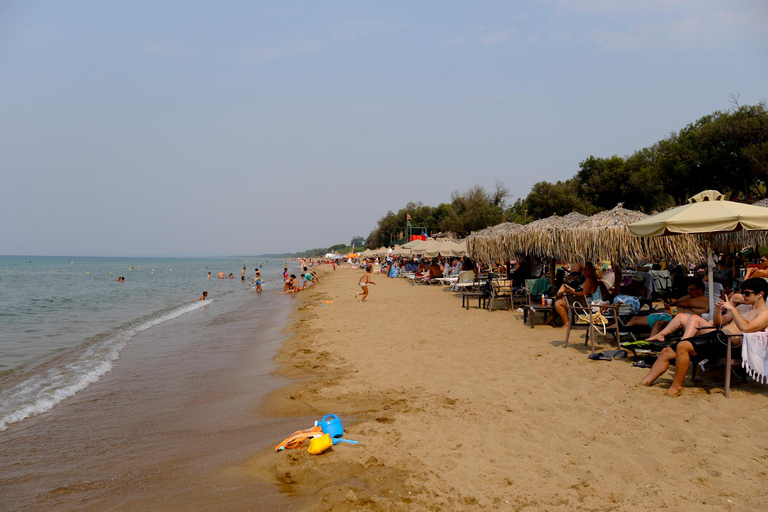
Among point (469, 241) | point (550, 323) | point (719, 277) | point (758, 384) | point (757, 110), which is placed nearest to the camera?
point (758, 384)

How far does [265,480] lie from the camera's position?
3545 millimetres

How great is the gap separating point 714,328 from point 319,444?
4.03m

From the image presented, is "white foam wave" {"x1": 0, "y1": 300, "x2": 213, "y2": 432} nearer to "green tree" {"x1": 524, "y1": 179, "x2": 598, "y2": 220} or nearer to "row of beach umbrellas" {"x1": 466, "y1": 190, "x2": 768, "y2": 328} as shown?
"row of beach umbrellas" {"x1": 466, "y1": 190, "x2": 768, "y2": 328}

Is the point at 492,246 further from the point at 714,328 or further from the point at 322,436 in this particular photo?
the point at 322,436

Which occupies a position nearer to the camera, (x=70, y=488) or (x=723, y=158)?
(x=70, y=488)

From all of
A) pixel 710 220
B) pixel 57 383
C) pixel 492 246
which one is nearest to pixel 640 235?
pixel 710 220

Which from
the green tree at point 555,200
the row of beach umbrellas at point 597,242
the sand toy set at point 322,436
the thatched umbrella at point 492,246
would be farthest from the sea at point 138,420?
the green tree at point 555,200

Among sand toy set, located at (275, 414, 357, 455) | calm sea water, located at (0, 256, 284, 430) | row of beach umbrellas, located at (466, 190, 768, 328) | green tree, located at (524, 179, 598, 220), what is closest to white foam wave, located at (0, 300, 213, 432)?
calm sea water, located at (0, 256, 284, 430)

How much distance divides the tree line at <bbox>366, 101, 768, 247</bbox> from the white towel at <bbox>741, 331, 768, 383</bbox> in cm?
2065

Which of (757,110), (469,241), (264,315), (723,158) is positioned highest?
(757,110)

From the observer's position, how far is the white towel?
4.40 metres

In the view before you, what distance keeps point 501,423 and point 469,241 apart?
9.58 m

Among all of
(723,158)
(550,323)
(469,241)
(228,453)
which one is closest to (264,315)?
(469,241)

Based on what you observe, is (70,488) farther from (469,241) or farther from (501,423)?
(469,241)
